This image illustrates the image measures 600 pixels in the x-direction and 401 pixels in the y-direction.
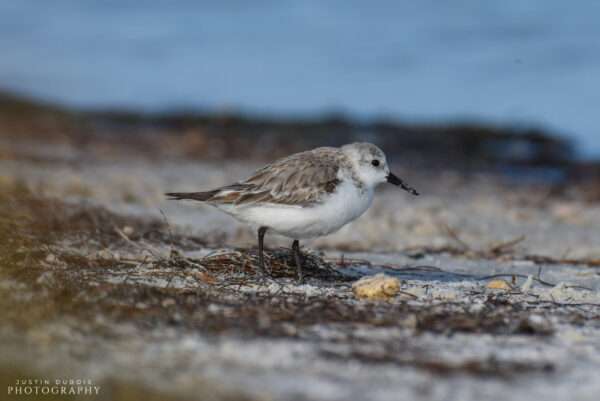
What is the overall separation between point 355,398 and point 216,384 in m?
0.50

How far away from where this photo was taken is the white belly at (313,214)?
5.43 metres

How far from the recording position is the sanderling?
17.9ft

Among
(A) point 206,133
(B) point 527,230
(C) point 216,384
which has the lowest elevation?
(C) point 216,384

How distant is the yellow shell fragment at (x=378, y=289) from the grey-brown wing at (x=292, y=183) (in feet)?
2.40

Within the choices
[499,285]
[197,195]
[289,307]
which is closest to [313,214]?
[197,195]

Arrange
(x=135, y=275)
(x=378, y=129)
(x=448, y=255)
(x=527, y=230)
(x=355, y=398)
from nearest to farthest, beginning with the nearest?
(x=355, y=398) < (x=135, y=275) < (x=448, y=255) < (x=527, y=230) < (x=378, y=129)

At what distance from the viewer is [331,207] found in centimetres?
543

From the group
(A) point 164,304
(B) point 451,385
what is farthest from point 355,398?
(A) point 164,304

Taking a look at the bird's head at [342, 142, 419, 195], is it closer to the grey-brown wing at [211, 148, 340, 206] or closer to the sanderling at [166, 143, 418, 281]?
the sanderling at [166, 143, 418, 281]

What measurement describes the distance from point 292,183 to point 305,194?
0.13 metres

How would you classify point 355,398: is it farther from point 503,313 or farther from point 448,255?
point 448,255

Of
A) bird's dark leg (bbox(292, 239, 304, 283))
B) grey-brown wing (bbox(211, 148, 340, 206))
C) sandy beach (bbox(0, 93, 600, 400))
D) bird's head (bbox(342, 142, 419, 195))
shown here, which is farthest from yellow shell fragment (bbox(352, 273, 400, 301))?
bird's head (bbox(342, 142, 419, 195))

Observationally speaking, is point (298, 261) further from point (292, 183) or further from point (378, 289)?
point (378, 289)

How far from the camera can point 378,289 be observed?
488 cm
